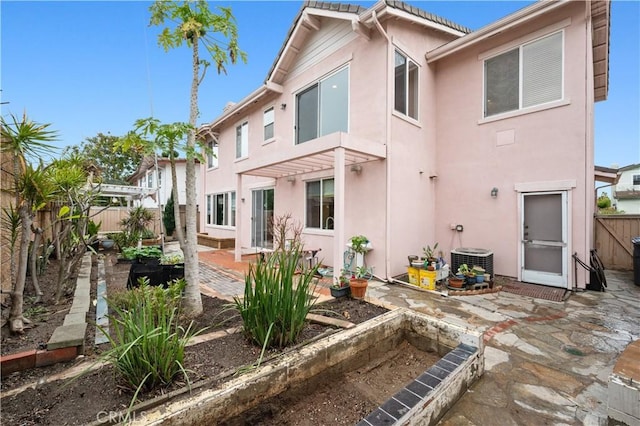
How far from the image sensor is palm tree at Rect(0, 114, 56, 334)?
2971mm

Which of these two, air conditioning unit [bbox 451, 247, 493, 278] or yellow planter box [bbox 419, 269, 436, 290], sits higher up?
air conditioning unit [bbox 451, 247, 493, 278]

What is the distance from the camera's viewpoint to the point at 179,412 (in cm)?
180

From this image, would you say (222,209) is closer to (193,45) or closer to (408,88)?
(408,88)

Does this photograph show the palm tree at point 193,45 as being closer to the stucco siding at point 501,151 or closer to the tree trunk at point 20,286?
the tree trunk at point 20,286

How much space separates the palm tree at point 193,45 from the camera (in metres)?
3.41

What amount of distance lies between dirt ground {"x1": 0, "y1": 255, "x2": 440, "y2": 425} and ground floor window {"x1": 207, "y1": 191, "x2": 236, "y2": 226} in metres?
9.46

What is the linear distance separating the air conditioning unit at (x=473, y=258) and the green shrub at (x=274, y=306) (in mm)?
5323

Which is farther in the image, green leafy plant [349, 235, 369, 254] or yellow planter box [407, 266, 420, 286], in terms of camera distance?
green leafy plant [349, 235, 369, 254]

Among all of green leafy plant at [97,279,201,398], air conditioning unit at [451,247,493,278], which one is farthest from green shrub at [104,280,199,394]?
air conditioning unit at [451,247,493,278]

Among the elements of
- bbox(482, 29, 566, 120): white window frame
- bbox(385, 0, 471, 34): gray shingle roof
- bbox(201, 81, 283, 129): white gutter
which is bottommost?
bbox(482, 29, 566, 120): white window frame

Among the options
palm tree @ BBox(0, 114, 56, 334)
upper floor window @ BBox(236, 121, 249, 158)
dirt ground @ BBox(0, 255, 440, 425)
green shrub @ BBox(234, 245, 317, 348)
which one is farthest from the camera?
upper floor window @ BBox(236, 121, 249, 158)

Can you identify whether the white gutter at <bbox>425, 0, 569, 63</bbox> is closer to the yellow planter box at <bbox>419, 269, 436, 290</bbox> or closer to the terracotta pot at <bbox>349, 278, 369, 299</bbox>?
the yellow planter box at <bbox>419, 269, 436, 290</bbox>

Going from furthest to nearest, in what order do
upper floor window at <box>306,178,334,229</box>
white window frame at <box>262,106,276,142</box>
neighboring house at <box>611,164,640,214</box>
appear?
neighboring house at <box>611,164,640,214</box>, white window frame at <box>262,106,276,142</box>, upper floor window at <box>306,178,334,229</box>

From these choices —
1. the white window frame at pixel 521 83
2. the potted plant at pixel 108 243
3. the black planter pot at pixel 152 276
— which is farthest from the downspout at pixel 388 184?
the potted plant at pixel 108 243
